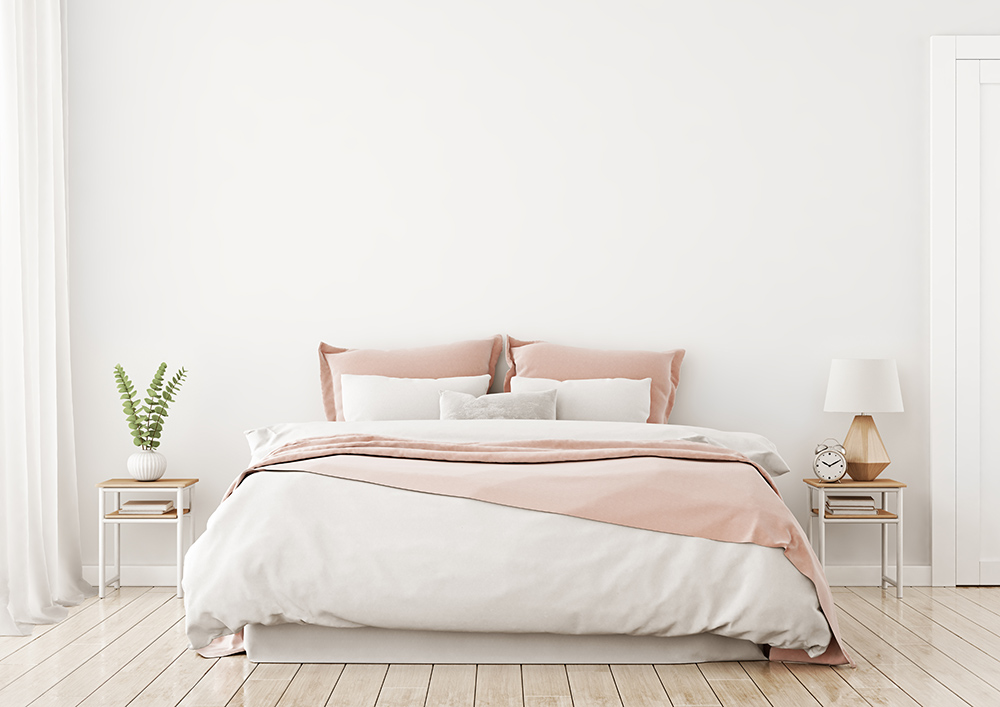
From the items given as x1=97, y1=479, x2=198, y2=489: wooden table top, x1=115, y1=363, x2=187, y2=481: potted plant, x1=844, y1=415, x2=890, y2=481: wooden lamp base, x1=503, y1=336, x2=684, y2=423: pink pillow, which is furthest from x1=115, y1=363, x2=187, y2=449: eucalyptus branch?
x1=844, y1=415, x2=890, y2=481: wooden lamp base

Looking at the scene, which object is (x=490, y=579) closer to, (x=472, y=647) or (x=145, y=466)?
(x=472, y=647)

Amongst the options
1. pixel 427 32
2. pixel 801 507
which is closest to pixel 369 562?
pixel 801 507

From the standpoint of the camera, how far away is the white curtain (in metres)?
3.31

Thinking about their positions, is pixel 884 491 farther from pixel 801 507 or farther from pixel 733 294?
pixel 733 294

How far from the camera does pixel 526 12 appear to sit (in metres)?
4.19

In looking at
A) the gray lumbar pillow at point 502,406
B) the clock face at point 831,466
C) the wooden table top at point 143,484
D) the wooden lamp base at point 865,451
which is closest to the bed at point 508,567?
the gray lumbar pillow at point 502,406

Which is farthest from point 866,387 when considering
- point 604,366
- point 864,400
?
point 604,366

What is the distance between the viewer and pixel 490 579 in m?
2.56

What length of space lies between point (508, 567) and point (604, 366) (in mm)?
1560

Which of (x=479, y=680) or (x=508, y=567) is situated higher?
(x=508, y=567)

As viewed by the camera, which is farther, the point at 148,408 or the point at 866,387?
the point at 148,408

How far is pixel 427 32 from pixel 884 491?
313cm

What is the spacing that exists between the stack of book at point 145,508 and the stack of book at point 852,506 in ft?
9.94

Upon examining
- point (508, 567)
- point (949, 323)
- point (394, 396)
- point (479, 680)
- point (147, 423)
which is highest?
point (949, 323)
